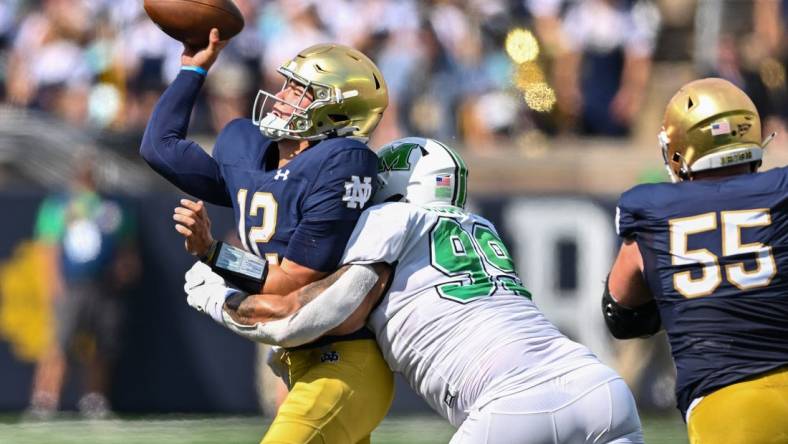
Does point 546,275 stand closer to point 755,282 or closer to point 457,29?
point 457,29

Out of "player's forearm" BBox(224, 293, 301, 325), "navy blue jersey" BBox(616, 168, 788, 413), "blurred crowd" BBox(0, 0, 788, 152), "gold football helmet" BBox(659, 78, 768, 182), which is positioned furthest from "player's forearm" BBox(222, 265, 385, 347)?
"blurred crowd" BBox(0, 0, 788, 152)

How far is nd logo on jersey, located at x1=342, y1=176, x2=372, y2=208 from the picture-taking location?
4078mm

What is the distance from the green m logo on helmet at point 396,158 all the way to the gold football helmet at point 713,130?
0.78 meters

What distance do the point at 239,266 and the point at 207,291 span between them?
19cm

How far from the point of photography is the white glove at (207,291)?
4.16 m

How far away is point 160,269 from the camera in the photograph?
389 inches

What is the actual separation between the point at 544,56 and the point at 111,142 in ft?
11.1

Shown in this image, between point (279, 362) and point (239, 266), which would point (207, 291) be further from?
point (279, 362)

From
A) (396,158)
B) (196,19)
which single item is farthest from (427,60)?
(396,158)

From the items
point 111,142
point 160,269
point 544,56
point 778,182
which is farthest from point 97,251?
point 778,182

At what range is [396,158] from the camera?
435 cm

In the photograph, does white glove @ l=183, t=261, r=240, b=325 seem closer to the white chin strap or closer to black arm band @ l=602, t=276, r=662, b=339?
the white chin strap

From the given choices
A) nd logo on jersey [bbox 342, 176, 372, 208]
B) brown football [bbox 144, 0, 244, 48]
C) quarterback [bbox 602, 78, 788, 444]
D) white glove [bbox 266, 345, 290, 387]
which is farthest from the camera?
brown football [bbox 144, 0, 244, 48]

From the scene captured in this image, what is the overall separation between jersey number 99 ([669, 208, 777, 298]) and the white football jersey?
0.36m
